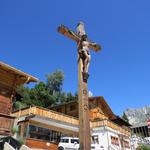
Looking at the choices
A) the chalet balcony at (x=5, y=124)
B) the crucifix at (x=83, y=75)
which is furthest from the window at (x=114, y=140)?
the crucifix at (x=83, y=75)

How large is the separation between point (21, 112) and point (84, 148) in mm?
20893

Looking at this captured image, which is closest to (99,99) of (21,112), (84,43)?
(21,112)

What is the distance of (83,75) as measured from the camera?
546 centimetres

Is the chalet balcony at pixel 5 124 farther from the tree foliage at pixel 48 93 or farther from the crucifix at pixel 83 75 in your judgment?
the tree foliage at pixel 48 93

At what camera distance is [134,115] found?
3979 inches

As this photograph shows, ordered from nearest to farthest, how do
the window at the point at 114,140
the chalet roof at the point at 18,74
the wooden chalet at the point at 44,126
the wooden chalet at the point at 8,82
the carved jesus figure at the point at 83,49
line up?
the carved jesus figure at the point at 83,49, the chalet roof at the point at 18,74, the wooden chalet at the point at 8,82, the wooden chalet at the point at 44,126, the window at the point at 114,140

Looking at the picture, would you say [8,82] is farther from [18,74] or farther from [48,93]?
[48,93]

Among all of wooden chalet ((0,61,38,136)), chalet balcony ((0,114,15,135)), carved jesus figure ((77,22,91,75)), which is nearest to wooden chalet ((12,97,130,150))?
wooden chalet ((0,61,38,136))

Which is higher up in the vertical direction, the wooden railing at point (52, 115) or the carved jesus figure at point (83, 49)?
the wooden railing at point (52, 115)

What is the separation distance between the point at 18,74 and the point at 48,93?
109ft

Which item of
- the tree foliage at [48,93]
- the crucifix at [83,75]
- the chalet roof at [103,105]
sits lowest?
the crucifix at [83,75]

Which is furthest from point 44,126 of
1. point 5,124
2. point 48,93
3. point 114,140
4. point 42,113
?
point 48,93

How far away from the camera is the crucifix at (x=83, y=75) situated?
4676 millimetres

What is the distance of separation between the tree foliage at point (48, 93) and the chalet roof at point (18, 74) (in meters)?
27.6
